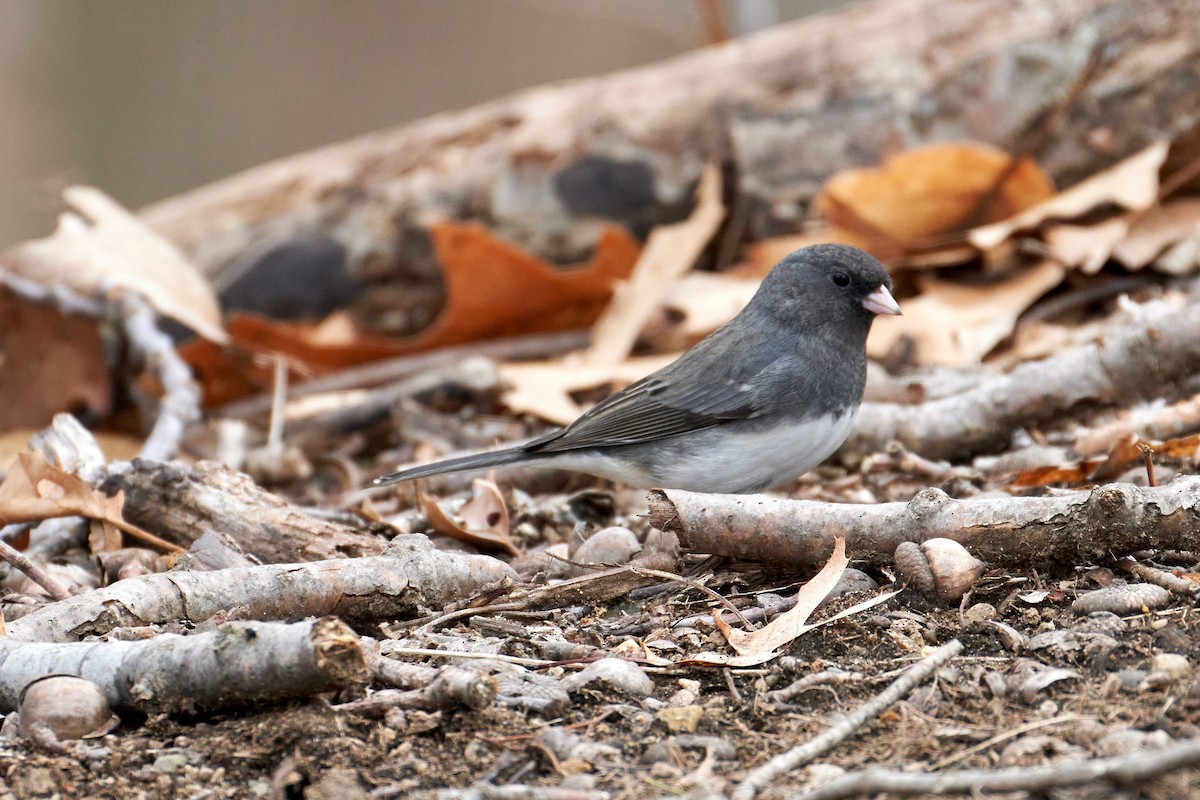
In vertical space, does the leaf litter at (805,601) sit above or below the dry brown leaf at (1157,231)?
below

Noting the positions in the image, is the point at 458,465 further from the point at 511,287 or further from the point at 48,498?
the point at 511,287

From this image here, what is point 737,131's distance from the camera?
4.32 meters

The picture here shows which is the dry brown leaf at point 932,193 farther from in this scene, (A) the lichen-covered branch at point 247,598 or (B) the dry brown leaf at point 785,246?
(A) the lichen-covered branch at point 247,598

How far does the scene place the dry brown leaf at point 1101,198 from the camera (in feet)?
12.1

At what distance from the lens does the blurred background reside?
31.0 ft

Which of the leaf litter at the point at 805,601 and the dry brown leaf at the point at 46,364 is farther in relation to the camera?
the dry brown leaf at the point at 46,364

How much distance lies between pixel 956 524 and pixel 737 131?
2.54 m

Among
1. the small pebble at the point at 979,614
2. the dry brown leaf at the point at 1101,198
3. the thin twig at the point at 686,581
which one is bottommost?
the thin twig at the point at 686,581

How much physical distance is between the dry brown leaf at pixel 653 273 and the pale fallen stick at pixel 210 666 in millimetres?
2257

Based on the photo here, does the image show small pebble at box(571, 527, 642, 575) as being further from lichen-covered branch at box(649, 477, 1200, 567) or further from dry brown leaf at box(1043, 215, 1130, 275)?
dry brown leaf at box(1043, 215, 1130, 275)

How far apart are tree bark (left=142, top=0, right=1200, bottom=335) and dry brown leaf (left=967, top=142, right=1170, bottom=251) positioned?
0.26m

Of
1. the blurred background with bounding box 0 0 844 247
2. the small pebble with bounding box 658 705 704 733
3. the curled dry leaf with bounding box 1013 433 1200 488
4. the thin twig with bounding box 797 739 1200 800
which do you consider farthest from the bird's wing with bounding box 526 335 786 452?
the blurred background with bounding box 0 0 844 247

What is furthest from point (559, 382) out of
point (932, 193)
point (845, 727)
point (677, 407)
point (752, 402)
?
point (845, 727)

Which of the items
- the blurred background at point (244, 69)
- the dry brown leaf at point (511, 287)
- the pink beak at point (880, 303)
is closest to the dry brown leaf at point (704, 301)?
the dry brown leaf at point (511, 287)
